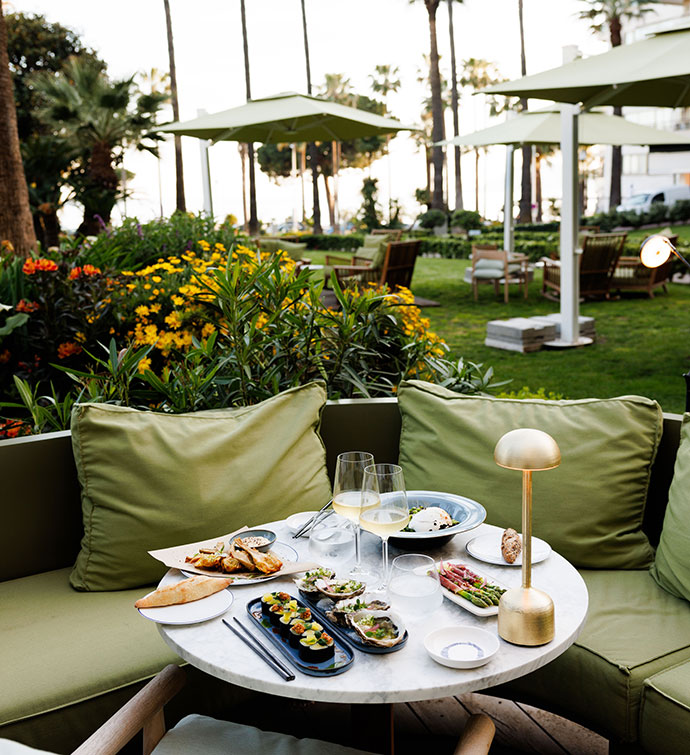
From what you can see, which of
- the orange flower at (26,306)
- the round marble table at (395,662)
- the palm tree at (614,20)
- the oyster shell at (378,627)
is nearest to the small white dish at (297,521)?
the round marble table at (395,662)

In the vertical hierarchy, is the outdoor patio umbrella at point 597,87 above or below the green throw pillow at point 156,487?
above

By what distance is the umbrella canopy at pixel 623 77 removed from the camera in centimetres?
561

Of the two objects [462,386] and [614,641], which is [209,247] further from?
[614,641]

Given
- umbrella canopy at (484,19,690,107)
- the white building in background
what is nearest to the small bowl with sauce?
umbrella canopy at (484,19,690,107)

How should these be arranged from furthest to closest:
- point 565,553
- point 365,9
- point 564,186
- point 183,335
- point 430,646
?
point 365,9 → point 564,186 → point 183,335 → point 565,553 → point 430,646

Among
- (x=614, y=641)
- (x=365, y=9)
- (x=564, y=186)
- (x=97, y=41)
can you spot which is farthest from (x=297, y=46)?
(x=614, y=641)

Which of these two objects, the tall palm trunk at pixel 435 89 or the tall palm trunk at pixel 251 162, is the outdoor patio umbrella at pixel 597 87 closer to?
the tall palm trunk at pixel 435 89

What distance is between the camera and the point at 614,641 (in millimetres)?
1981

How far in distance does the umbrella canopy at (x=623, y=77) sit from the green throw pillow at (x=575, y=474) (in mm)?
3890

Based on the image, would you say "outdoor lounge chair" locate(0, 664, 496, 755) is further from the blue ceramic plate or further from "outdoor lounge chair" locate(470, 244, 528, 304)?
"outdoor lounge chair" locate(470, 244, 528, 304)

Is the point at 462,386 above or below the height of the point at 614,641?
above

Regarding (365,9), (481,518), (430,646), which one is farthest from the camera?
(365,9)

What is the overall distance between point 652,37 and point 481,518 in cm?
598

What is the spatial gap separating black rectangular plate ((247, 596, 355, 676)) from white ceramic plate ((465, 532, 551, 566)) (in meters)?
0.48
